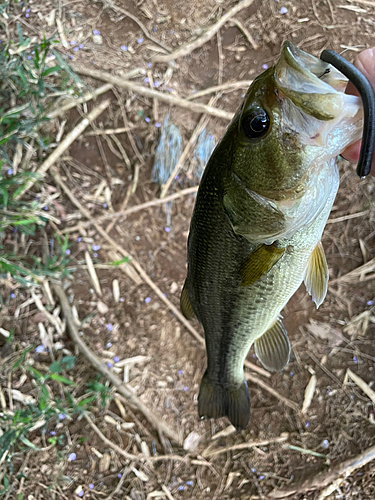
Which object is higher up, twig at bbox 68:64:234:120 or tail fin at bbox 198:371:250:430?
twig at bbox 68:64:234:120

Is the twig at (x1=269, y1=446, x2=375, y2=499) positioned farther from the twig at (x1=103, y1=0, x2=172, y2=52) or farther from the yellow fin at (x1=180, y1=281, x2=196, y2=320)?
the twig at (x1=103, y1=0, x2=172, y2=52)

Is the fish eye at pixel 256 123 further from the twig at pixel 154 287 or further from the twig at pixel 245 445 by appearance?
the twig at pixel 245 445

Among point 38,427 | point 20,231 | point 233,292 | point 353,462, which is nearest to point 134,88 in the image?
point 20,231

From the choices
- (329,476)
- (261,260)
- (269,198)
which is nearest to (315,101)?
(269,198)

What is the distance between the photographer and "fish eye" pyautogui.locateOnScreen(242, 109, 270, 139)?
3.33ft

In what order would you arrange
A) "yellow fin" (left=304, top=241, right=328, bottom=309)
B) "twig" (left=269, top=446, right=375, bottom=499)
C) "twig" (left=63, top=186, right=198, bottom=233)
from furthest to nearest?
1. "twig" (left=63, top=186, right=198, bottom=233)
2. "twig" (left=269, top=446, right=375, bottom=499)
3. "yellow fin" (left=304, top=241, right=328, bottom=309)

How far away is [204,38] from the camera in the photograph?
2867 millimetres

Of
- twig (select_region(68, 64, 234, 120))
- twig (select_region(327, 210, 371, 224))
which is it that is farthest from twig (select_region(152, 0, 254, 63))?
twig (select_region(327, 210, 371, 224))

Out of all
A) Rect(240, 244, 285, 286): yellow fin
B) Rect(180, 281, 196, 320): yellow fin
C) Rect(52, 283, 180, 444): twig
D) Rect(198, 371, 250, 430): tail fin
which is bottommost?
Rect(52, 283, 180, 444): twig

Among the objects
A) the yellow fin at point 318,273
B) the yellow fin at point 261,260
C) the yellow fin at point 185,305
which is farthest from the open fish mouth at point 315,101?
the yellow fin at point 185,305

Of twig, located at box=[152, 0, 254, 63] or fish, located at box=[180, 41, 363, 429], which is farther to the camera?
twig, located at box=[152, 0, 254, 63]

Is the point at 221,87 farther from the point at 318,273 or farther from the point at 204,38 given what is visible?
the point at 318,273

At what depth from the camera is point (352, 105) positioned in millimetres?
937

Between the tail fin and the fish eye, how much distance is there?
1225mm
